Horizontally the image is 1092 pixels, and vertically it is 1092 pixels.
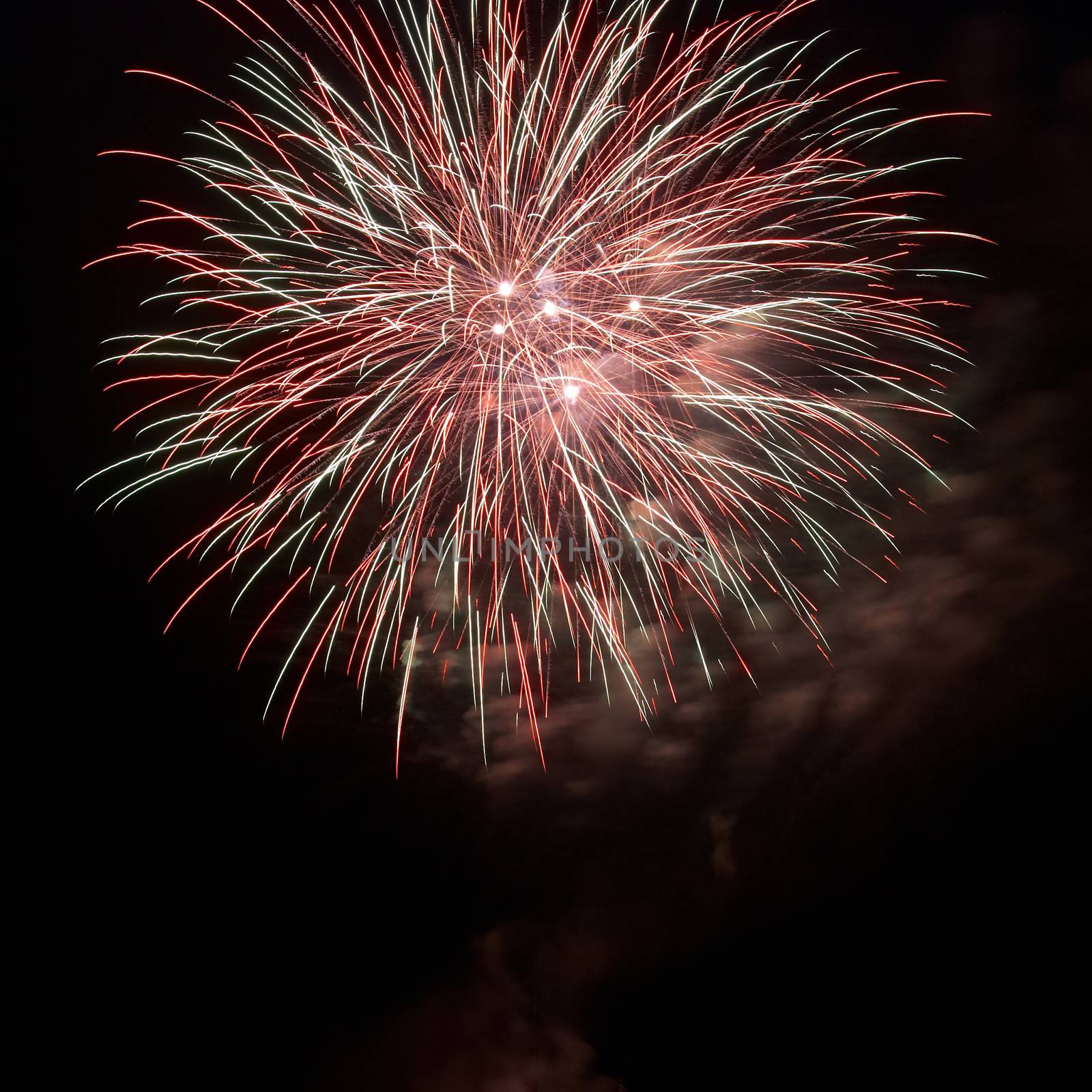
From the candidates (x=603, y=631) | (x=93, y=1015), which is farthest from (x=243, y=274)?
(x=93, y=1015)

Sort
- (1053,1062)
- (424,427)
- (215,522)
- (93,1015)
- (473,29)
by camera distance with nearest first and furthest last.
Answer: (473,29) → (424,427) → (215,522) → (93,1015) → (1053,1062)

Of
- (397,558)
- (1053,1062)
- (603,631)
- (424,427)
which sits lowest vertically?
(1053,1062)

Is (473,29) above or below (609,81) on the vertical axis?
above

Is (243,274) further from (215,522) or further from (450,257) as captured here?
(215,522)

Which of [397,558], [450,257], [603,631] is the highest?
[450,257]

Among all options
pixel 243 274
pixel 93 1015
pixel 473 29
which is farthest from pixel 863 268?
pixel 93 1015

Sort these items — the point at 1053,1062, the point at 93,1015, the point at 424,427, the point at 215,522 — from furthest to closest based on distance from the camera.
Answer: the point at 1053,1062, the point at 93,1015, the point at 215,522, the point at 424,427

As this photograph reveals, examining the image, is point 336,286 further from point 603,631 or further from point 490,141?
point 603,631

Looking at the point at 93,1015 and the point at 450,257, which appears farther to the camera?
the point at 93,1015

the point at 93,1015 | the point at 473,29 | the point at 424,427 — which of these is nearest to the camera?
the point at 473,29
